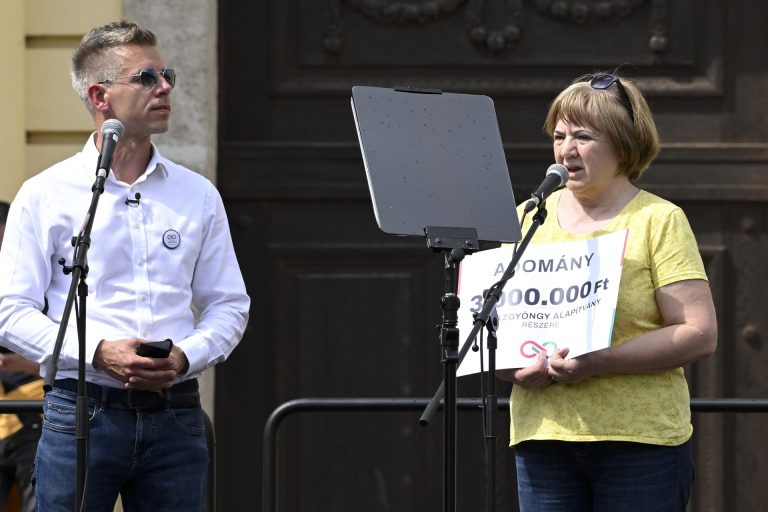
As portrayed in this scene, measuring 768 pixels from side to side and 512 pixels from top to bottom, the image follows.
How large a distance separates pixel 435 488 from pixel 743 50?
7.33 feet

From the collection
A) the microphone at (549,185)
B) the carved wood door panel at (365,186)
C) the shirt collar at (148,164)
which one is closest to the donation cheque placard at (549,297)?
the microphone at (549,185)

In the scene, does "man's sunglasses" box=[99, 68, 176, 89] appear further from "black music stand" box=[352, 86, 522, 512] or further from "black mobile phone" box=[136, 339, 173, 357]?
"black mobile phone" box=[136, 339, 173, 357]

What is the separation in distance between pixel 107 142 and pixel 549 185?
43.4 inches

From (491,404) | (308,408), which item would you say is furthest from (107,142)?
(308,408)

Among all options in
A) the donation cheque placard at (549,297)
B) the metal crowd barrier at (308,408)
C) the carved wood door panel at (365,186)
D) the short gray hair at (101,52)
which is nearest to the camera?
the donation cheque placard at (549,297)

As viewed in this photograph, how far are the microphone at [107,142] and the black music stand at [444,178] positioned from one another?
23.7 inches

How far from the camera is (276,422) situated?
490cm

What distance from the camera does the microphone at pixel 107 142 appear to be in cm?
364

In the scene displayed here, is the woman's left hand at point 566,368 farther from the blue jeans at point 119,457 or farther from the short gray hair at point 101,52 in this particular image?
the short gray hair at point 101,52

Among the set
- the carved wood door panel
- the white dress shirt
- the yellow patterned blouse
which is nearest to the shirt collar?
the white dress shirt

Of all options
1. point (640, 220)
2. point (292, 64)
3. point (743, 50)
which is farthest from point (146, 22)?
point (640, 220)

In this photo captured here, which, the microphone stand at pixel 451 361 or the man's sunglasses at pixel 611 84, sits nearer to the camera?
the microphone stand at pixel 451 361

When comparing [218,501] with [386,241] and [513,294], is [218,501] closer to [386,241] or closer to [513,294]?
[386,241]

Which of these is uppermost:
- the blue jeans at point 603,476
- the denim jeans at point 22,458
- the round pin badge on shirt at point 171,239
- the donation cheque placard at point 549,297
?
the round pin badge on shirt at point 171,239
